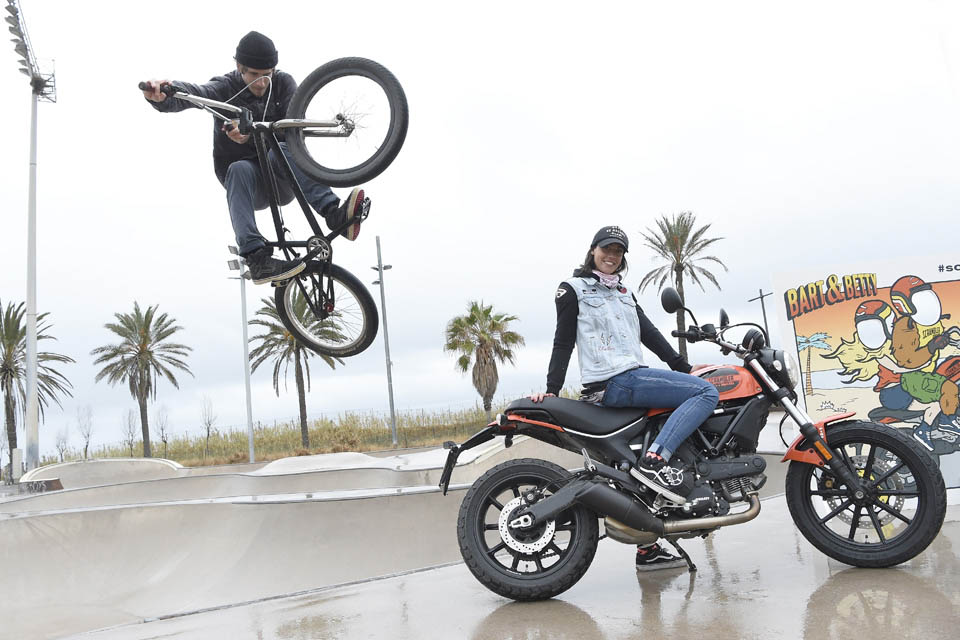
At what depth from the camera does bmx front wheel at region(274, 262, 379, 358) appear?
384cm

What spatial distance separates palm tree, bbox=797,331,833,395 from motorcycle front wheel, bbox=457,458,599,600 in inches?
179

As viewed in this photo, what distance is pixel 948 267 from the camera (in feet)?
26.7

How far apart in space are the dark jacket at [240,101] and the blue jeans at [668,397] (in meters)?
2.60

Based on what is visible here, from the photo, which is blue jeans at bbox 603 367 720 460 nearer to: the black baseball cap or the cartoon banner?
the black baseball cap

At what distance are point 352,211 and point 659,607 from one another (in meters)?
2.72

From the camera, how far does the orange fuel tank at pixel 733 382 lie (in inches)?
194

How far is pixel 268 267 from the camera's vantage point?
369 cm

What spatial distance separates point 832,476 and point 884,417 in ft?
12.6

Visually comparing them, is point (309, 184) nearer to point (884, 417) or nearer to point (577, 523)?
point (577, 523)

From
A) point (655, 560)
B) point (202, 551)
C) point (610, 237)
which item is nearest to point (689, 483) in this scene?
point (655, 560)

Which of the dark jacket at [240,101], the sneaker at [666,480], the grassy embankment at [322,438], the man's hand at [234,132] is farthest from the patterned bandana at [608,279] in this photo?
the grassy embankment at [322,438]

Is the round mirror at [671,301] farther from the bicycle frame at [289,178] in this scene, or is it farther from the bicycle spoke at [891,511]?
the bicycle frame at [289,178]

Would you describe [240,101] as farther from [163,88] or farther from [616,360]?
[616,360]

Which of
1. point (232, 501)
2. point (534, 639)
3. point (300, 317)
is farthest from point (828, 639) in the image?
point (232, 501)
